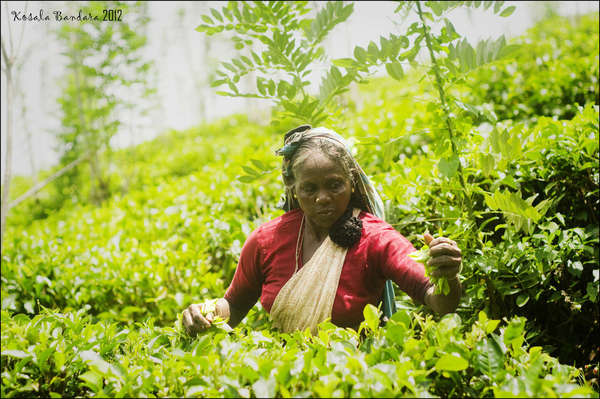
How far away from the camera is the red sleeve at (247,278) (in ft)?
6.81

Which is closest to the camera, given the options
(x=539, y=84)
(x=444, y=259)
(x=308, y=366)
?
(x=308, y=366)

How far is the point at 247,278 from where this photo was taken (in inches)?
82.0

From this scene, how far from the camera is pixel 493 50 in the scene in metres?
1.80

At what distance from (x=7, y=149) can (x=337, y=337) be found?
3351mm

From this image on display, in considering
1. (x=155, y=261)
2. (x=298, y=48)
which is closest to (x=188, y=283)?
(x=155, y=261)

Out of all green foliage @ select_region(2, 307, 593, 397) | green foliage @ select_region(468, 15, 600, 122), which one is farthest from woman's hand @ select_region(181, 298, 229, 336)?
green foliage @ select_region(468, 15, 600, 122)

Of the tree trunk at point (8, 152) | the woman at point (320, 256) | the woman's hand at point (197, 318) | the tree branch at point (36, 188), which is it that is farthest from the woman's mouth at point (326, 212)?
the tree branch at point (36, 188)

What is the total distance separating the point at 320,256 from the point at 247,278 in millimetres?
423

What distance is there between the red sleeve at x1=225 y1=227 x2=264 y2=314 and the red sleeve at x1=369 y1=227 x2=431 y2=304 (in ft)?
1.84

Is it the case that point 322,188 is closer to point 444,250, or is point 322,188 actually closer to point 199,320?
point 444,250

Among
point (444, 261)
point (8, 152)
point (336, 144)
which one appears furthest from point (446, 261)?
point (8, 152)

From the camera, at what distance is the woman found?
5.90ft

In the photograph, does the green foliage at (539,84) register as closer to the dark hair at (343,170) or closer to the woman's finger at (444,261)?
the dark hair at (343,170)

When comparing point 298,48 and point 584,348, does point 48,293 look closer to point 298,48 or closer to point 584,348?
point 298,48
